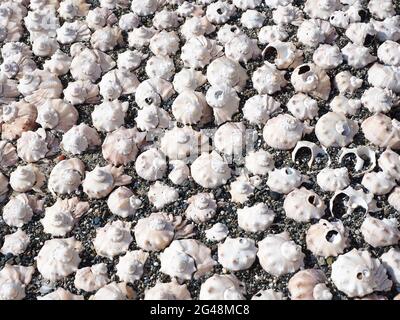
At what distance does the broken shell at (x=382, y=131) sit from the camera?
2.08 meters

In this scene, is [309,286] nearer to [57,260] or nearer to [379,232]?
[379,232]

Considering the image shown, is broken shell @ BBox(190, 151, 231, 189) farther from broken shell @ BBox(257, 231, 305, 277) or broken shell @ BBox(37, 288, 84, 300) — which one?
broken shell @ BBox(37, 288, 84, 300)

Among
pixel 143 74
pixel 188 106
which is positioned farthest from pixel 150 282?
pixel 143 74

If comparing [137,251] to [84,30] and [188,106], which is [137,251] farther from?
[84,30]

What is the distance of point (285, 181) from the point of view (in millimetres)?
2012

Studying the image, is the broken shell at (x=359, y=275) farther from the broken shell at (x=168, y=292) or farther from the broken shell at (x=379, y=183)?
the broken shell at (x=168, y=292)

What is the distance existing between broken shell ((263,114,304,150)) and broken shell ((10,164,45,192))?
2.71 feet

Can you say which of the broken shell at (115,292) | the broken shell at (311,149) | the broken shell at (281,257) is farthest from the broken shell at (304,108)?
the broken shell at (115,292)

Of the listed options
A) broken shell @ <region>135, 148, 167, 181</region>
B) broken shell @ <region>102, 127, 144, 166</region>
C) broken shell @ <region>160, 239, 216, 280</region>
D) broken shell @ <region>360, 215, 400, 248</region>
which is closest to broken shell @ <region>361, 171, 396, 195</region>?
broken shell @ <region>360, 215, 400, 248</region>

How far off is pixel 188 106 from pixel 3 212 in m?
0.75

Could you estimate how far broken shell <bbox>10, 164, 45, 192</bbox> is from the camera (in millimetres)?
2061

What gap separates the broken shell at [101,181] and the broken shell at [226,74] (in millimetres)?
512

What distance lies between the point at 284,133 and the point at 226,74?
1.10ft

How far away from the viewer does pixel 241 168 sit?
6.84ft
